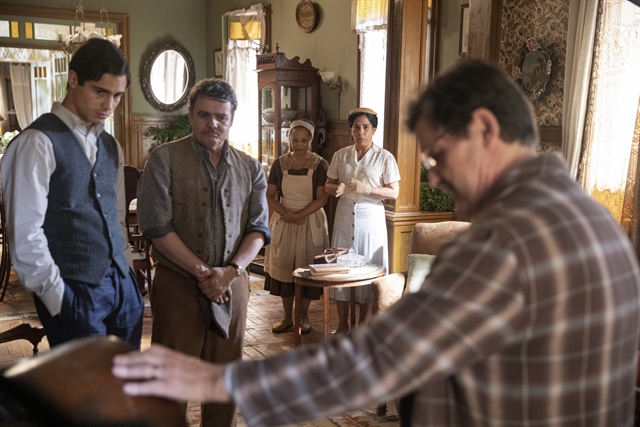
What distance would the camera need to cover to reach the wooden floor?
4.40 metres

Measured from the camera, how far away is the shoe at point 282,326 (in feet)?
16.1

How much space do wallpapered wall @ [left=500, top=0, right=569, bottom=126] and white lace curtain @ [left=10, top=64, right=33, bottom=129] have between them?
14.0 metres

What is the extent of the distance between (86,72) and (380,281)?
211cm

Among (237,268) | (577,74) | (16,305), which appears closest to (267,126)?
(16,305)

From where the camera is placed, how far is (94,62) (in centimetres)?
207

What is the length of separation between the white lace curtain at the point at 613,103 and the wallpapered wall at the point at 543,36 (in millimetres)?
325

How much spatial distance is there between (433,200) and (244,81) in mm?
4539

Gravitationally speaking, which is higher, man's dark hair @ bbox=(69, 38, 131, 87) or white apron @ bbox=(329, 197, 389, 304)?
man's dark hair @ bbox=(69, 38, 131, 87)

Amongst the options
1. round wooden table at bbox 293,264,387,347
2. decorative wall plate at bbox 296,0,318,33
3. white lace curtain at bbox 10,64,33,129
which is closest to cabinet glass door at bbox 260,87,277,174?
decorative wall plate at bbox 296,0,318,33

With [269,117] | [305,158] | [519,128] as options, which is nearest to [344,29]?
[269,117]

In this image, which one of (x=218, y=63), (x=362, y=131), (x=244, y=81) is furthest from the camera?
(x=218, y=63)

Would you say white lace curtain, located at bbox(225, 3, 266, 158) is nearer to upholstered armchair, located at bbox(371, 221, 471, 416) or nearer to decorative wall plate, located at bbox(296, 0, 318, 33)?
decorative wall plate, located at bbox(296, 0, 318, 33)

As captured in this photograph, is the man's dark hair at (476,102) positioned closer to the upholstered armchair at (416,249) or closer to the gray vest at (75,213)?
the gray vest at (75,213)

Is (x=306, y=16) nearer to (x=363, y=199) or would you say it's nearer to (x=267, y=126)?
(x=267, y=126)
